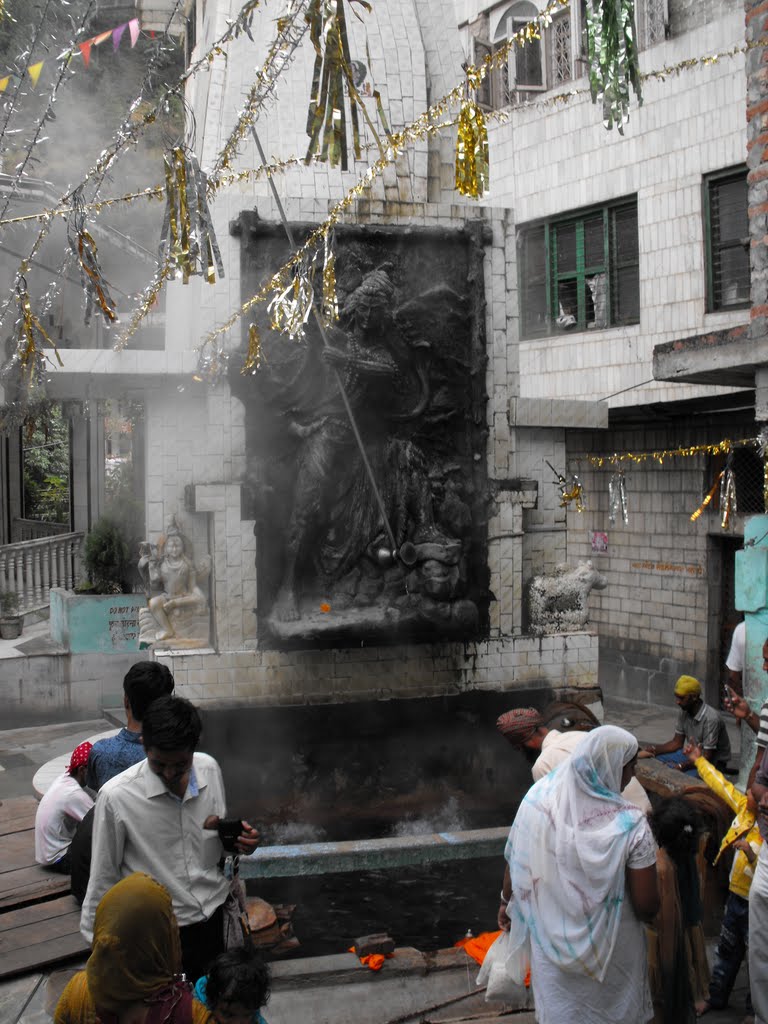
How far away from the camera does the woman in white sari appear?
3174mm

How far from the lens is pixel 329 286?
7164 millimetres

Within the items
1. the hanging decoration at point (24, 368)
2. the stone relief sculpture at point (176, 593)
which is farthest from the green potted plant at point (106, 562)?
the stone relief sculpture at point (176, 593)

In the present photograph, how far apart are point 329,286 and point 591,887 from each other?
5042 millimetres

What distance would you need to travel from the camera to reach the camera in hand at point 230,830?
332 cm

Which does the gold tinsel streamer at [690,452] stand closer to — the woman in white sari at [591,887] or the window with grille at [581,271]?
the window with grille at [581,271]

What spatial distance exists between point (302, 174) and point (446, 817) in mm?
5508

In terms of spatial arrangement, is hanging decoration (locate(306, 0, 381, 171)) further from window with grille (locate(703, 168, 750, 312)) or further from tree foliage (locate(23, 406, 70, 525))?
tree foliage (locate(23, 406, 70, 525))

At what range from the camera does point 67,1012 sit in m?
2.59

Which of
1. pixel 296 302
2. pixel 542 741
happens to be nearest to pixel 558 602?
pixel 296 302

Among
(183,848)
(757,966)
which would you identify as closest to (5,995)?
Answer: (183,848)

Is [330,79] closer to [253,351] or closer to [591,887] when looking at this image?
[591,887]

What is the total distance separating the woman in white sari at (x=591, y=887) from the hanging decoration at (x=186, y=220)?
372 centimetres

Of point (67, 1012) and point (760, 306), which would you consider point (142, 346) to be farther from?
point (67, 1012)

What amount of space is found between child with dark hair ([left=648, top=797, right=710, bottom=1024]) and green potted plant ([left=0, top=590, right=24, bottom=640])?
10.6 meters
